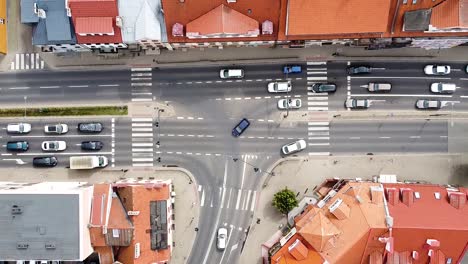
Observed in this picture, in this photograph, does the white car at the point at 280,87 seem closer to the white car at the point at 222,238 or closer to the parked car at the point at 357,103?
the parked car at the point at 357,103

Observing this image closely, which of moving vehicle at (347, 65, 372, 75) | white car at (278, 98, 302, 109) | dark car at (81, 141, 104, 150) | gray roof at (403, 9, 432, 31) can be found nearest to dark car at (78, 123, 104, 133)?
dark car at (81, 141, 104, 150)

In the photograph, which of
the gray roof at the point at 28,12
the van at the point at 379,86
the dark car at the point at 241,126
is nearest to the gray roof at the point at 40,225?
Result: the dark car at the point at 241,126

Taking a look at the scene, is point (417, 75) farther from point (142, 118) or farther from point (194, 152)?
point (142, 118)

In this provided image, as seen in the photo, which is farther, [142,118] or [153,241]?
[142,118]

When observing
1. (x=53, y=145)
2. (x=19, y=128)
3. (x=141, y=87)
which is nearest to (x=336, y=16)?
(x=141, y=87)

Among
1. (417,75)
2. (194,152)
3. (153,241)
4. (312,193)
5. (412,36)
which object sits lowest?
(153,241)

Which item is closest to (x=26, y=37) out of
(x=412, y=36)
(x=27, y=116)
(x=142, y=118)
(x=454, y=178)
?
(x=27, y=116)

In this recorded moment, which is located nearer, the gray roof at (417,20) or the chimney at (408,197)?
the gray roof at (417,20)
